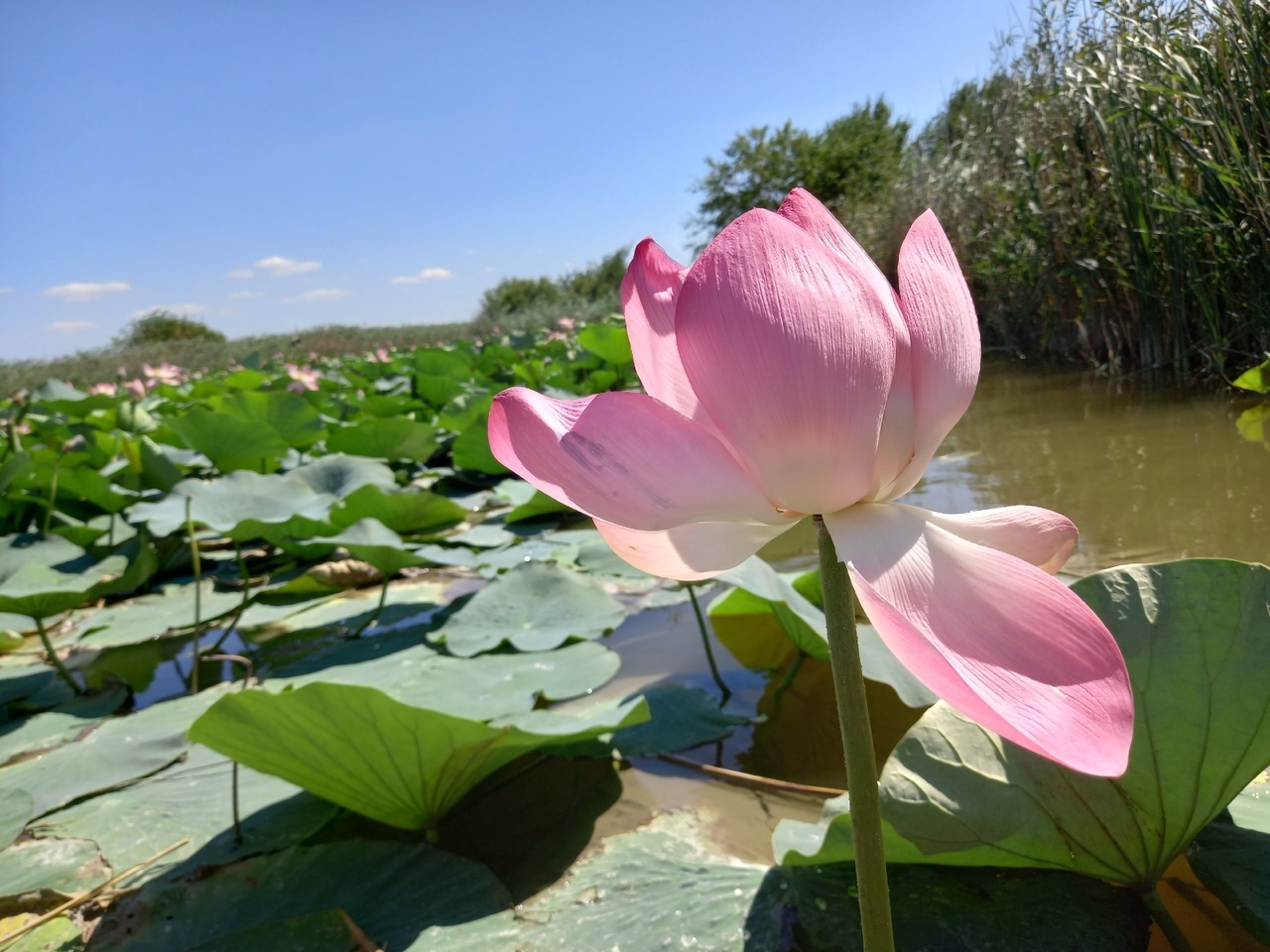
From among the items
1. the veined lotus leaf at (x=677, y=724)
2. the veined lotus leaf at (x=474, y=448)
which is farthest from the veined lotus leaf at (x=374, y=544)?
the veined lotus leaf at (x=474, y=448)

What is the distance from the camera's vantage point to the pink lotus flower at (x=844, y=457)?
0.91 feet

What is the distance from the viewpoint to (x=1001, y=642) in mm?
285

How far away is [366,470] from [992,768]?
5.69 ft

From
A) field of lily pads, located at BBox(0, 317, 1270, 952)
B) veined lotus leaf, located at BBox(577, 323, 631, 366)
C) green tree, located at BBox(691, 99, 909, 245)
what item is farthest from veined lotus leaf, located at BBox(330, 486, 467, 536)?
green tree, located at BBox(691, 99, 909, 245)

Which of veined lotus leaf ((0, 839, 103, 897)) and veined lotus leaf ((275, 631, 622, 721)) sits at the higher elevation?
veined lotus leaf ((275, 631, 622, 721))

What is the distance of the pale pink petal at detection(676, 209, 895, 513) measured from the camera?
12.5 inches

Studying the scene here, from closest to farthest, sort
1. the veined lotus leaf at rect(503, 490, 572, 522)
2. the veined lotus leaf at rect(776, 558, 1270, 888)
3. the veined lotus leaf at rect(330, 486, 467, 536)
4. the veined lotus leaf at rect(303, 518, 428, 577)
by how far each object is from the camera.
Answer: the veined lotus leaf at rect(776, 558, 1270, 888) < the veined lotus leaf at rect(303, 518, 428, 577) < the veined lotus leaf at rect(330, 486, 467, 536) < the veined lotus leaf at rect(503, 490, 572, 522)

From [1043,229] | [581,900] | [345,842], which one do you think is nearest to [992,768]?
[581,900]

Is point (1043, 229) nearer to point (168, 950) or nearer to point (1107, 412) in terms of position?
point (1107, 412)

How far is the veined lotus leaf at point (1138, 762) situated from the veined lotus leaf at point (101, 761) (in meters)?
0.86

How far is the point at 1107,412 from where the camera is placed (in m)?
2.63

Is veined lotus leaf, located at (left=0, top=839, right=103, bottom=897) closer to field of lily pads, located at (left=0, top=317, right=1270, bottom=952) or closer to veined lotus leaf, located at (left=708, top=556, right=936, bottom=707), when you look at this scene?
field of lily pads, located at (left=0, top=317, right=1270, bottom=952)

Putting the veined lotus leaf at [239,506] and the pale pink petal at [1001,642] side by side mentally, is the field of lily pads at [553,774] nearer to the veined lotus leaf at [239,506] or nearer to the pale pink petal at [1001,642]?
the veined lotus leaf at [239,506]

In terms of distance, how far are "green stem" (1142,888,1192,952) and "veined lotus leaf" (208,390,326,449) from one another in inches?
94.8
